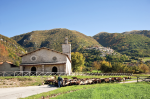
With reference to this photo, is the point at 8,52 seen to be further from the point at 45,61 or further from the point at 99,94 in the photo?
the point at 99,94

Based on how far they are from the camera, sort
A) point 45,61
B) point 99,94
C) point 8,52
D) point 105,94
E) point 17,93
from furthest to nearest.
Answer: point 8,52
point 45,61
point 17,93
point 105,94
point 99,94

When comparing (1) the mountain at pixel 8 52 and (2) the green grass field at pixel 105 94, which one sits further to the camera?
(1) the mountain at pixel 8 52

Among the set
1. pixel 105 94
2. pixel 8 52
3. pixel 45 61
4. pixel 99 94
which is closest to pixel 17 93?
pixel 99 94

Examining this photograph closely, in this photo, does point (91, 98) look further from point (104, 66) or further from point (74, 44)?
point (74, 44)

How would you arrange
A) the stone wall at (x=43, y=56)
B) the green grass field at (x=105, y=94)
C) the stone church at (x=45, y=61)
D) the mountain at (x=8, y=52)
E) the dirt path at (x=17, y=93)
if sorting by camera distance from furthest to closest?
1. the mountain at (x=8, y=52)
2. the stone wall at (x=43, y=56)
3. the stone church at (x=45, y=61)
4. the dirt path at (x=17, y=93)
5. the green grass field at (x=105, y=94)

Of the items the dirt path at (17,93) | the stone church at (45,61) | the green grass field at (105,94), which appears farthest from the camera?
the stone church at (45,61)

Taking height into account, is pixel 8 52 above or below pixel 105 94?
above

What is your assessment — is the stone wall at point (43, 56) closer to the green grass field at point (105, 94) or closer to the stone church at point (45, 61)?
the stone church at point (45, 61)

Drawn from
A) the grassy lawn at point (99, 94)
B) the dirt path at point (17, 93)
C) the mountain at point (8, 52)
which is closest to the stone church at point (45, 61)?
the dirt path at point (17, 93)

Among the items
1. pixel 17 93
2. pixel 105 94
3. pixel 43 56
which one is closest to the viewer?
pixel 105 94

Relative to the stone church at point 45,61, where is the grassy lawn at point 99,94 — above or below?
below

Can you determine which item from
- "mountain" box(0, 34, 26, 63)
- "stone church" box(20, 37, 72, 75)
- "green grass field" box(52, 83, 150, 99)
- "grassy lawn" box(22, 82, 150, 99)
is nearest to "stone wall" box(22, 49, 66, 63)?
"stone church" box(20, 37, 72, 75)

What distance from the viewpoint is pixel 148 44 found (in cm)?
16488

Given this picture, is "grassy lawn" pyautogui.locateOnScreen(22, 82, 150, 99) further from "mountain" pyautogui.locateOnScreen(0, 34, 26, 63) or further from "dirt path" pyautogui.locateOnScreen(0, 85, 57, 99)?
"mountain" pyautogui.locateOnScreen(0, 34, 26, 63)
